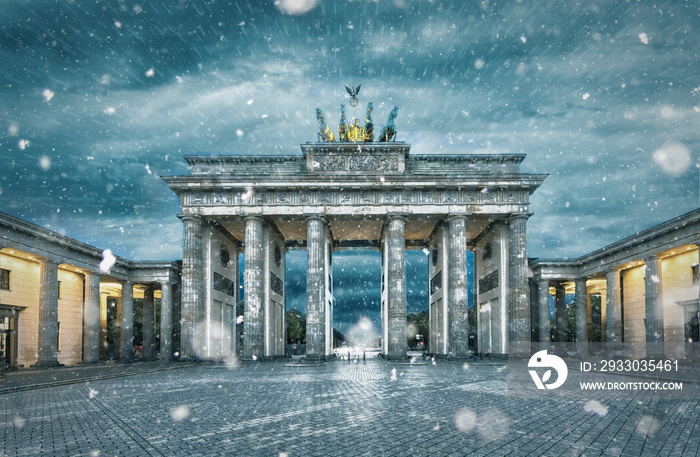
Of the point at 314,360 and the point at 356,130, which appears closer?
the point at 314,360

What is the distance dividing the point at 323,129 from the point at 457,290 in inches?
724

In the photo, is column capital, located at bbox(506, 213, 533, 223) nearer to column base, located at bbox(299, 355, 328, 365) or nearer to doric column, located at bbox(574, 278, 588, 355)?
doric column, located at bbox(574, 278, 588, 355)

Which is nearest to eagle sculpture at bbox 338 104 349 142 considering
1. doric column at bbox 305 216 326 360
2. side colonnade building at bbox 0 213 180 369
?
doric column at bbox 305 216 326 360

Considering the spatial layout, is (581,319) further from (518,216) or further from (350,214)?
(350,214)

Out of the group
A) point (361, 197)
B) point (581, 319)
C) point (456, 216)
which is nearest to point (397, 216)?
point (361, 197)

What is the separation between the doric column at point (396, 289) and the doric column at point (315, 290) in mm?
5507

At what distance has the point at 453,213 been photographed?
1588 inches

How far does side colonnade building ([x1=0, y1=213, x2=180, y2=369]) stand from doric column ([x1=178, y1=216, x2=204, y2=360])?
7.19m

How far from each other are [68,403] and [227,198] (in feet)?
87.0

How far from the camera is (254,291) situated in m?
39.7

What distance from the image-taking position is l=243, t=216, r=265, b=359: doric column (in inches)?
1550

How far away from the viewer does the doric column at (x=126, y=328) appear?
47.3 meters

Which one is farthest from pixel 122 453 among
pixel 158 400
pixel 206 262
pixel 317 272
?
pixel 206 262

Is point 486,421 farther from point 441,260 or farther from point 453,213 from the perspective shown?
point 441,260
